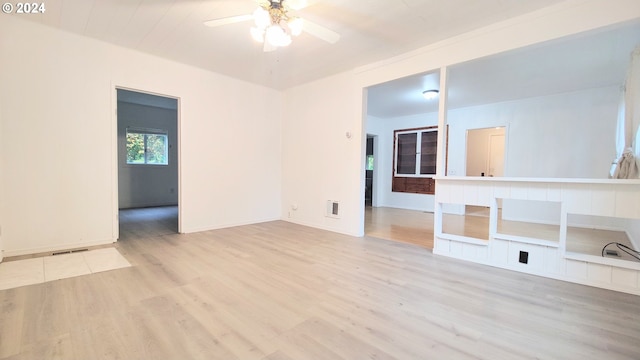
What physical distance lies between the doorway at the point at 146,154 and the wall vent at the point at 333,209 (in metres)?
4.03

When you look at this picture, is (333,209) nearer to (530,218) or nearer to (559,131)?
(530,218)

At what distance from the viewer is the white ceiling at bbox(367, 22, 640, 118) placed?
10.6 ft

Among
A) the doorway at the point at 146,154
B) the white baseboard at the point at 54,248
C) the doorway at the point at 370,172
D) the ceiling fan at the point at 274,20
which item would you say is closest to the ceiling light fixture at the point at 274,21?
the ceiling fan at the point at 274,20

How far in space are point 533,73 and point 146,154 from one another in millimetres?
9055

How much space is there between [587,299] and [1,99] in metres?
6.20

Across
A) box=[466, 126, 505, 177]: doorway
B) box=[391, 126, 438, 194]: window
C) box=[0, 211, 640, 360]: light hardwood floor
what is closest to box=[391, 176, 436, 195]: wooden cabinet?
box=[391, 126, 438, 194]: window

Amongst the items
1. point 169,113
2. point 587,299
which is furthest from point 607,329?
point 169,113

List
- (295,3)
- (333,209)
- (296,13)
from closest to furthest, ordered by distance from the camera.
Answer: (295,3), (296,13), (333,209)

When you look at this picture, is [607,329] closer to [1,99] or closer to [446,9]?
[446,9]

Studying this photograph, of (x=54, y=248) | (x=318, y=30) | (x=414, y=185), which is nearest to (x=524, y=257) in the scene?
(x=318, y=30)

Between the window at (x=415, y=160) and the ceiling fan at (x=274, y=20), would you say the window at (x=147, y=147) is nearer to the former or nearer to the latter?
the ceiling fan at (x=274, y=20)

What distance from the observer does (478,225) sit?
5309 mm

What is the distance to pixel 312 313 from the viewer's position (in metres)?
2.00

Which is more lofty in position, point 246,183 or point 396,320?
point 246,183
